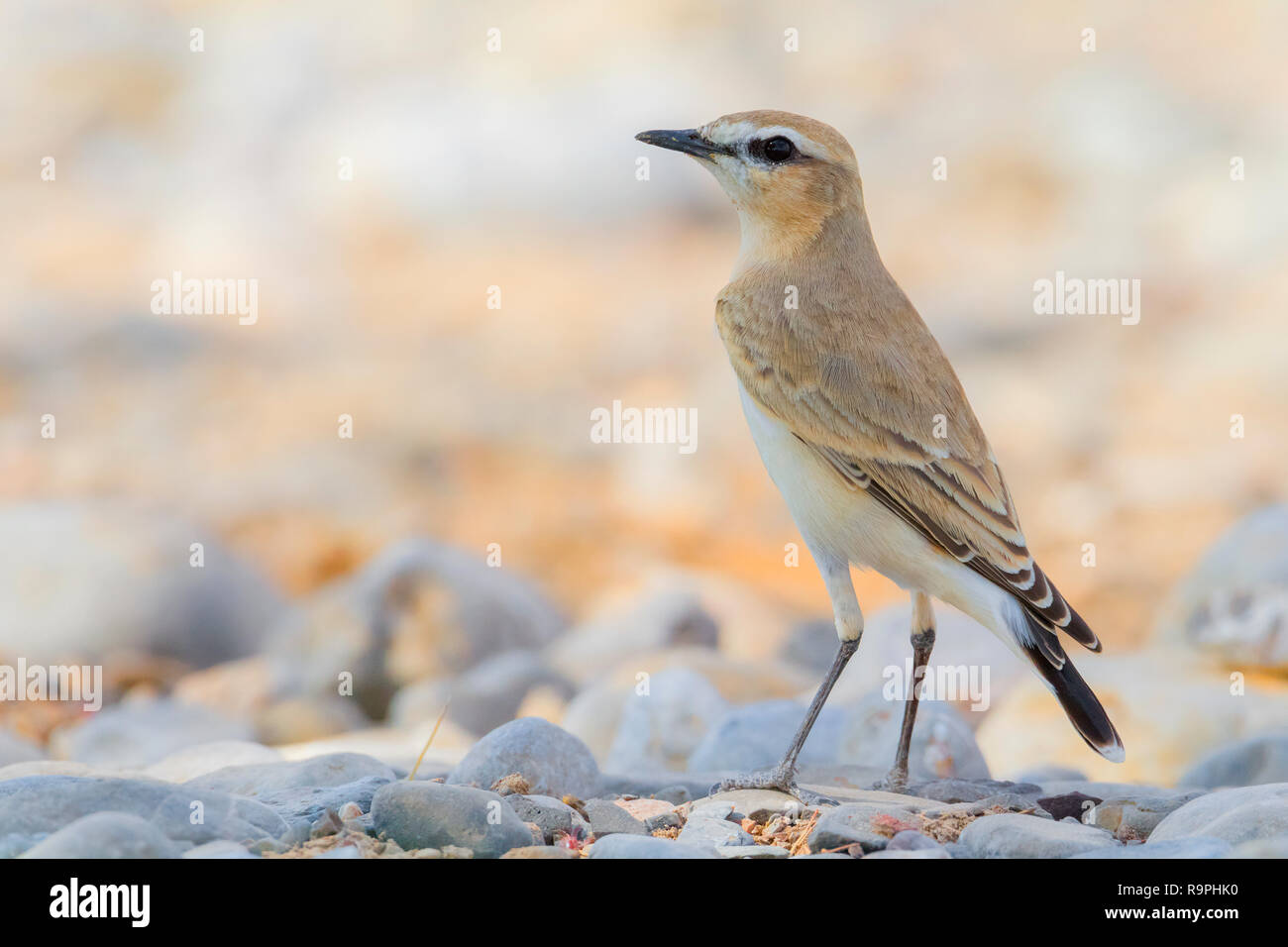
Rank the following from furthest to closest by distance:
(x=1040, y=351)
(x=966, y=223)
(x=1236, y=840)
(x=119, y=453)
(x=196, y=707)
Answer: (x=966, y=223)
(x=1040, y=351)
(x=119, y=453)
(x=196, y=707)
(x=1236, y=840)

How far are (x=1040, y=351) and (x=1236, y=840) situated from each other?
11.9 meters

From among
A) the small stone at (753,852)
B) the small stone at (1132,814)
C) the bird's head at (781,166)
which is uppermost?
the bird's head at (781,166)

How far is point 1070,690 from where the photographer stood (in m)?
5.45

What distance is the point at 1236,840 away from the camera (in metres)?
4.73

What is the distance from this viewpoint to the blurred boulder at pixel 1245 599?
868 centimetres

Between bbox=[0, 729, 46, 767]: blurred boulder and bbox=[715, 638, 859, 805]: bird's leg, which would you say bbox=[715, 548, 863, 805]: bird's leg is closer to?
bbox=[715, 638, 859, 805]: bird's leg

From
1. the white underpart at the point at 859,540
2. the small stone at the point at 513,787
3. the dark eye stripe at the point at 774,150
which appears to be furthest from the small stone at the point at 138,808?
the dark eye stripe at the point at 774,150

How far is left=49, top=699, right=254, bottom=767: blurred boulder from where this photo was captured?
8547 mm

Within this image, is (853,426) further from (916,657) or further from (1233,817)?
(1233,817)

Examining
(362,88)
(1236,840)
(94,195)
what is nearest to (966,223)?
(362,88)

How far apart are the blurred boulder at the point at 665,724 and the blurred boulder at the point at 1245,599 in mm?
3198

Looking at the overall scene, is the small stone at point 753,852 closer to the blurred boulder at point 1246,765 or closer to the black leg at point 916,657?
the black leg at point 916,657
